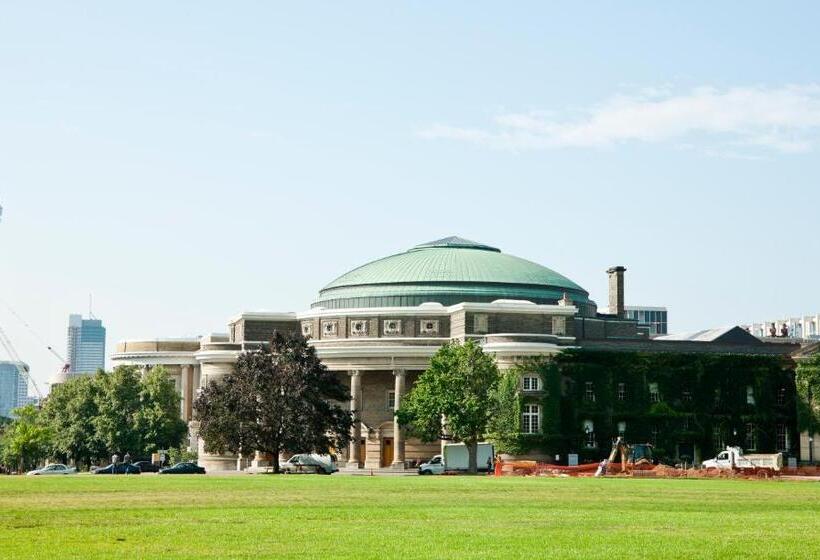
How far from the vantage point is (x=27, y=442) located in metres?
140

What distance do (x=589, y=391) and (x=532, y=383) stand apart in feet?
18.8

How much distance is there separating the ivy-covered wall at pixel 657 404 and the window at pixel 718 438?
0.09 meters

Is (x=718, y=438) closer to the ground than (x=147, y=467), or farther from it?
farther from it

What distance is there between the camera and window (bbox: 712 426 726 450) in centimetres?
12362

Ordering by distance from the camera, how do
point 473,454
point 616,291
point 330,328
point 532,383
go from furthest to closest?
1. point 616,291
2. point 330,328
3. point 532,383
4. point 473,454

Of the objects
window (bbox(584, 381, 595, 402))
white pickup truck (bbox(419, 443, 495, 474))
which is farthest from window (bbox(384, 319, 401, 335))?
window (bbox(584, 381, 595, 402))

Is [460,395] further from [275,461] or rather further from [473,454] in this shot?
[275,461]

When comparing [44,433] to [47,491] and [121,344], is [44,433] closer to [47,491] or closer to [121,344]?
[121,344]

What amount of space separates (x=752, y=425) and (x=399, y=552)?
10113 centimetres

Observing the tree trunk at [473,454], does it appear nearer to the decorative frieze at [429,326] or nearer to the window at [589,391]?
the window at [589,391]

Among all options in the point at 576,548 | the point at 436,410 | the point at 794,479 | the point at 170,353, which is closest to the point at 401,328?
the point at 436,410

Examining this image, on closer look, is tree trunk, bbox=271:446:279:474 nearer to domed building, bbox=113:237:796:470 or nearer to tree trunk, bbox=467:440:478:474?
tree trunk, bbox=467:440:478:474

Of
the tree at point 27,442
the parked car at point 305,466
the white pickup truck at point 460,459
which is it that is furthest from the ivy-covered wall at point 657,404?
the tree at point 27,442

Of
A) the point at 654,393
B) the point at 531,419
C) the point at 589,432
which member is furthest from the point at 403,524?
the point at 654,393
